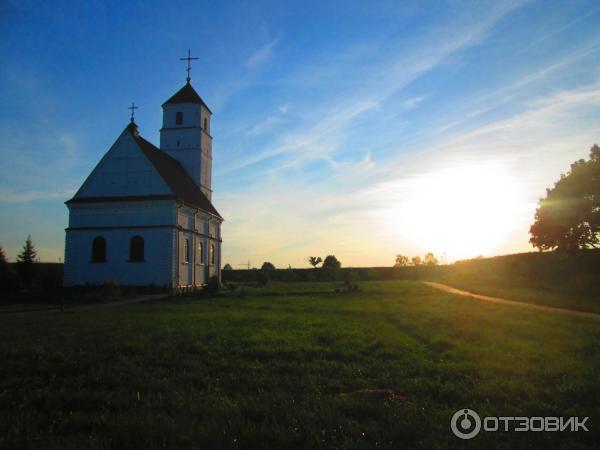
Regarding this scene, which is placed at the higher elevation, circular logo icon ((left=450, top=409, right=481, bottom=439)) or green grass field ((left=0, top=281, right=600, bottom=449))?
green grass field ((left=0, top=281, right=600, bottom=449))

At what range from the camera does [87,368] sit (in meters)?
7.25

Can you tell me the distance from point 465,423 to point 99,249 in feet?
95.5

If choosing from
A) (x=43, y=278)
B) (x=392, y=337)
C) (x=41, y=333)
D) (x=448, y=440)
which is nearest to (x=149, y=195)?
(x=43, y=278)

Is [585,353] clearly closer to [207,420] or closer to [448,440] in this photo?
[448,440]

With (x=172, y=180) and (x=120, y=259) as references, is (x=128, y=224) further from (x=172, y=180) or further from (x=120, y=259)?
(x=172, y=180)

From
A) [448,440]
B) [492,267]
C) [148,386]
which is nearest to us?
[448,440]

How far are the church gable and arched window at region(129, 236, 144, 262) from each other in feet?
9.39

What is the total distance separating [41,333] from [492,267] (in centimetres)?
3758

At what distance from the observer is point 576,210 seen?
3231 centimetres

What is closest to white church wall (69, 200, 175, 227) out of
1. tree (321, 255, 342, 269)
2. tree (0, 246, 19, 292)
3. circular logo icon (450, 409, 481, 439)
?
tree (0, 246, 19, 292)

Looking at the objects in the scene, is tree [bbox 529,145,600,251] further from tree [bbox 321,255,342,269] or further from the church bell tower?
tree [bbox 321,255,342,269]

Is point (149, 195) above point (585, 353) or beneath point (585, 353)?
above

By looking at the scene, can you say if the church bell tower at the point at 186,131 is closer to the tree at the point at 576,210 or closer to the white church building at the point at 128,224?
the white church building at the point at 128,224

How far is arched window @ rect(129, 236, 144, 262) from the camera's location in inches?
1166
